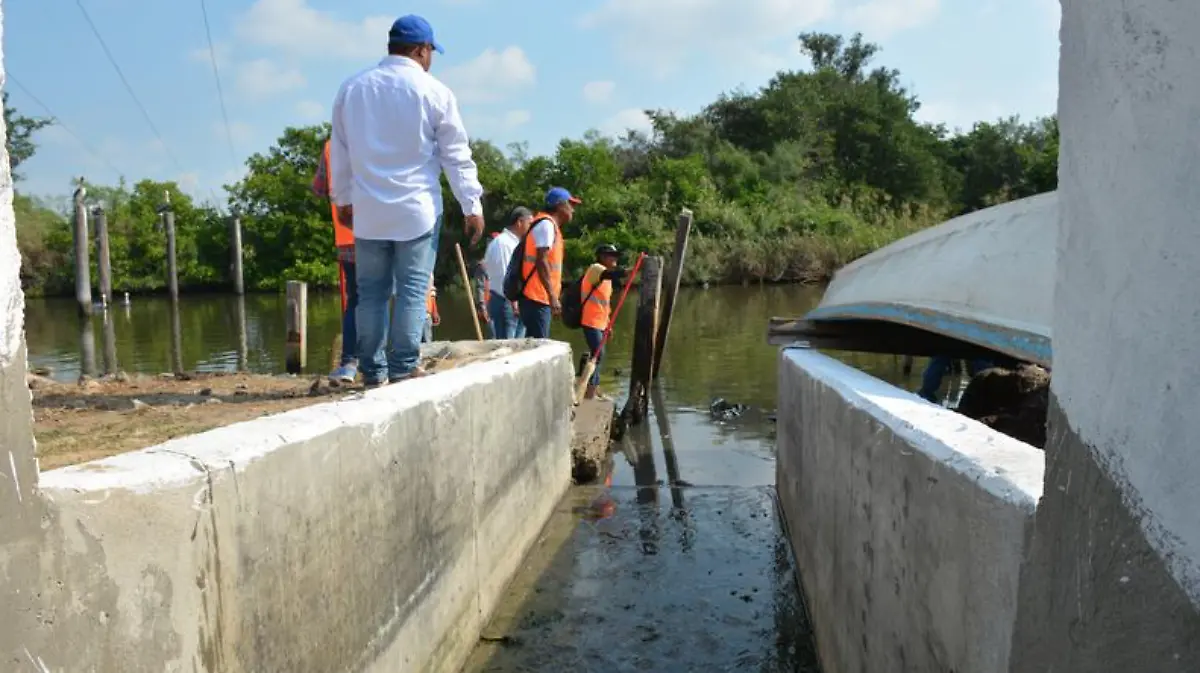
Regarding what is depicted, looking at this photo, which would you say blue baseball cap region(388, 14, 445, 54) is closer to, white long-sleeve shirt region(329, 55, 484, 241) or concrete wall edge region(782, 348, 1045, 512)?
white long-sleeve shirt region(329, 55, 484, 241)

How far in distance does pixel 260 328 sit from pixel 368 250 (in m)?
22.4

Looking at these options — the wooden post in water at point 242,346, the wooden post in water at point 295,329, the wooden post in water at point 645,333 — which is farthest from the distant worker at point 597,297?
the wooden post in water at point 242,346

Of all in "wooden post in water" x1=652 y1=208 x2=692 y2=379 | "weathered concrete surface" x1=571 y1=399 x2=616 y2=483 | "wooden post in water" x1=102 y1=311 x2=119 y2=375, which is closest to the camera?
"weathered concrete surface" x1=571 y1=399 x2=616 y2=483

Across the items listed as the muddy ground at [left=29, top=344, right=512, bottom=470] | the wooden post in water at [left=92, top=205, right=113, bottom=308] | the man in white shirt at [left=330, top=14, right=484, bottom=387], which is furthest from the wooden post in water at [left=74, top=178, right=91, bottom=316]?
the man in white shirt at [left=330, top=14, right=484, bottom=387]

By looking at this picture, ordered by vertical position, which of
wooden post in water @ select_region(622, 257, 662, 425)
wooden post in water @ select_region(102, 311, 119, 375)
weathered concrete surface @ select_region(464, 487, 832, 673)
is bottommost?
weathered concrete surface @ select_region(464, 487, 832, 673)

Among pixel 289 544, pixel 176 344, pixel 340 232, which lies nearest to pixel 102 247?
pixel 176 344

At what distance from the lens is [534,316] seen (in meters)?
8.68

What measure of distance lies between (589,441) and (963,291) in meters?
4.04

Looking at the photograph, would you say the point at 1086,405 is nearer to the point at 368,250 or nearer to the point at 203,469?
the point at 203,469

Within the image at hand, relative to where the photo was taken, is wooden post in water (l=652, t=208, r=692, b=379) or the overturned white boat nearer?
the overturned white boat

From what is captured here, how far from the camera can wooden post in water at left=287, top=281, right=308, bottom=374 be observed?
8977 millimetres

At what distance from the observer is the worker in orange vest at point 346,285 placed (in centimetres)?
537

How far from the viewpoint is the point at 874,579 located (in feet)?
8.98

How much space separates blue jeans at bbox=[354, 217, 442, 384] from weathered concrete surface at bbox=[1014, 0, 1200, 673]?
342 centimetres
